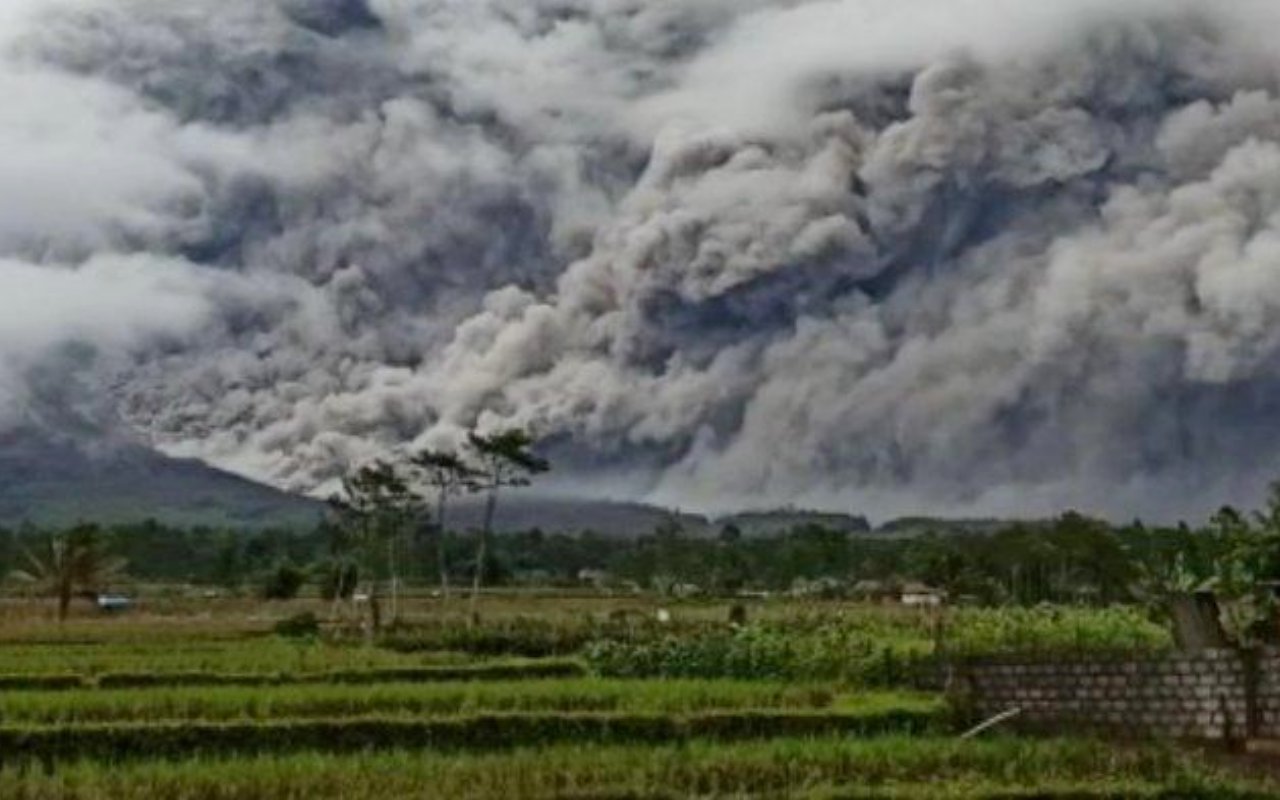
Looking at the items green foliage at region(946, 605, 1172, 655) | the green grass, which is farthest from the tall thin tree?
green foliage at region(946, 605, 1172, 655)

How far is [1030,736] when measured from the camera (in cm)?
2341

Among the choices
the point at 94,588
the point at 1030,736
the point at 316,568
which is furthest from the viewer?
the point at 316,568

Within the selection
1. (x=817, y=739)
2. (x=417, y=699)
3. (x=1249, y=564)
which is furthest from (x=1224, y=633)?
(x=417, y=699)

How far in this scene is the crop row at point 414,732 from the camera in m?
21.5

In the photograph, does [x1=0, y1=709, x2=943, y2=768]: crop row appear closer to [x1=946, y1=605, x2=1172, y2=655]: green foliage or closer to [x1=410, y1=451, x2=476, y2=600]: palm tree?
[x1=946, y1=605, x2=1172, y2=655]: green foliage

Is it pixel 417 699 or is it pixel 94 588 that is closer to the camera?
pixel 417 699

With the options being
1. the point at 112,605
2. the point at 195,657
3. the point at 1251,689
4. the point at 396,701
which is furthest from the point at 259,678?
the point at 112,605

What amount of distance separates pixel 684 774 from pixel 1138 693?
11007 mm

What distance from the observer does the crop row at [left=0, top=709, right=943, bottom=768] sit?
21531mm

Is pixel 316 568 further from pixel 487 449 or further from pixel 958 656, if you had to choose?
pixel 958 656

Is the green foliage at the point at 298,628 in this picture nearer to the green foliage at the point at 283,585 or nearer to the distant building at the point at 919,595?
the distant building at the point at 919,595

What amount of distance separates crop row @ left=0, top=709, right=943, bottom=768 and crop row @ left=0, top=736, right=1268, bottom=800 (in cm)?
158

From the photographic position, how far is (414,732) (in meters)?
22.3

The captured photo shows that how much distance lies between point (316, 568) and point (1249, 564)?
84.5 meters
